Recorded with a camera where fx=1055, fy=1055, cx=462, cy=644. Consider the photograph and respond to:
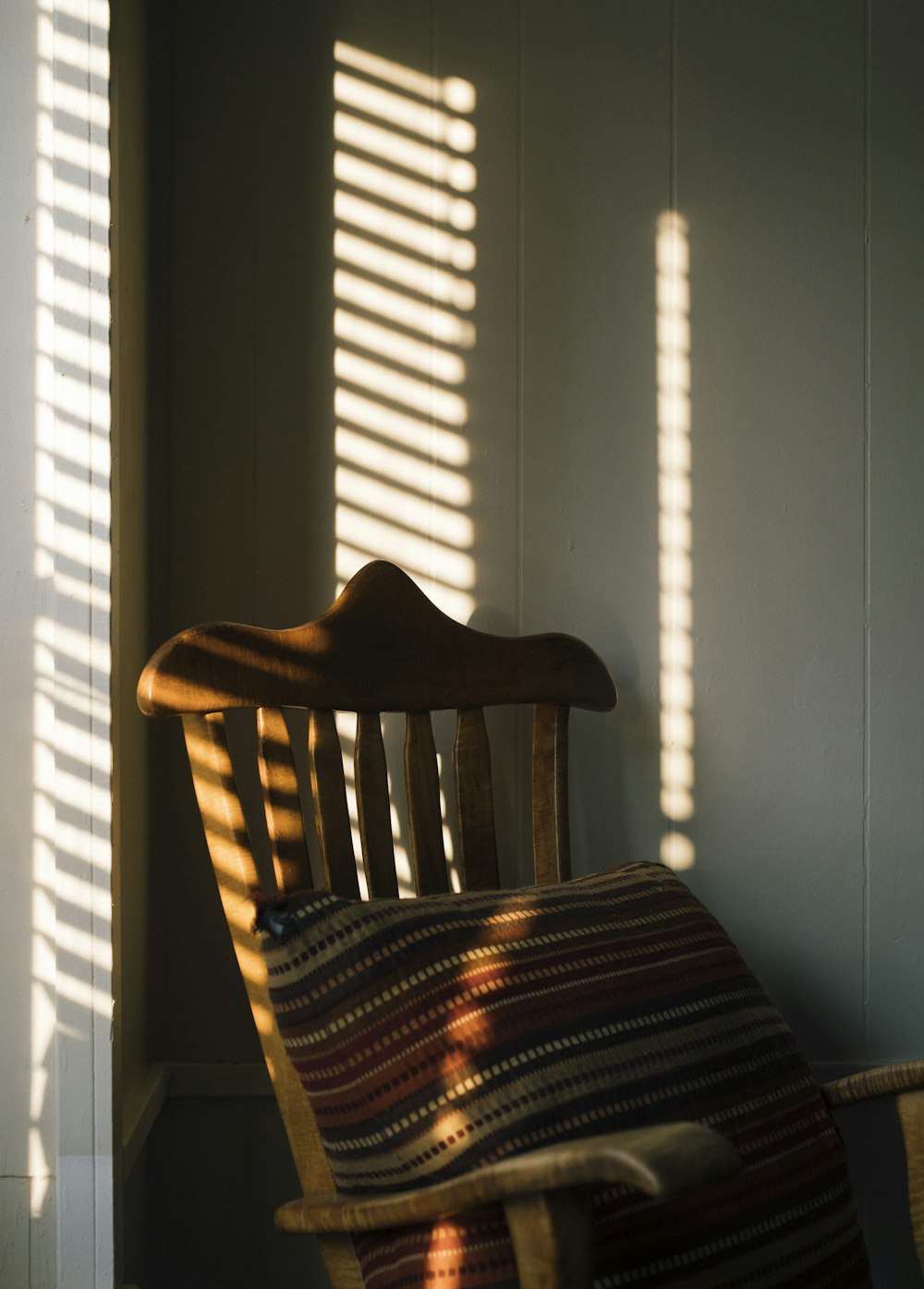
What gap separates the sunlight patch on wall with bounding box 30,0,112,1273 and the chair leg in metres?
0.42

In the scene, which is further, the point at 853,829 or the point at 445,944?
the point at 853,829

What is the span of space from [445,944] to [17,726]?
16.0 inches

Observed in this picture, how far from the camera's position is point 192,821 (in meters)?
1.23

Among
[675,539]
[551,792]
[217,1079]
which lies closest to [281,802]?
[551,792]

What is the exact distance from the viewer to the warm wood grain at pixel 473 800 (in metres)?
1.12

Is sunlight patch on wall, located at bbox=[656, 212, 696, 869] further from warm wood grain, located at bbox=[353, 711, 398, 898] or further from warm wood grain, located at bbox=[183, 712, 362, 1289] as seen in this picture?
warm wood grain, located at bbox=[183, 712, 362, 1289]

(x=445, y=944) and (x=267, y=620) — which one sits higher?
(x=267, y=620)

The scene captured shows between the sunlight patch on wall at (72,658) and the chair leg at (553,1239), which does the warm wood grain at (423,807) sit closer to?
the sunlight patch on wall at (72,658)

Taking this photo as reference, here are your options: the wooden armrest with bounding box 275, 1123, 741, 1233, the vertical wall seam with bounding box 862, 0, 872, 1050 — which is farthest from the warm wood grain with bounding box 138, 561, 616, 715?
the wooden armrest with bounding box 275, 1123, 741, 1233

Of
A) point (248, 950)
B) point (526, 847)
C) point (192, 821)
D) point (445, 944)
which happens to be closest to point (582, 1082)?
point (445, 944)

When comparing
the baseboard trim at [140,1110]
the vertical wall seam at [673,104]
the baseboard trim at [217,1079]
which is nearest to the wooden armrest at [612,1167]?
the baseboard trim at [140,1110]

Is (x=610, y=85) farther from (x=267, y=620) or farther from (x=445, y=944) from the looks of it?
(x=445, y=944)

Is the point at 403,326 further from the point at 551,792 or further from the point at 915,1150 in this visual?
the point at 915,1150

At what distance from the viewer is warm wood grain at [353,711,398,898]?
1.04m
